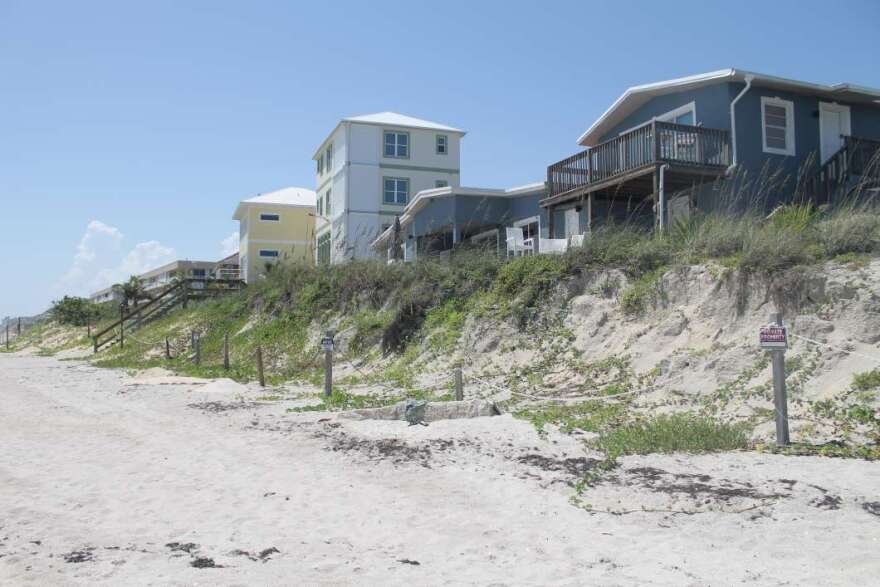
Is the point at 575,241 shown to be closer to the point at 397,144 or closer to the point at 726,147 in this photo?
the point at 726,147

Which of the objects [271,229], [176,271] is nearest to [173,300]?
[271,229]

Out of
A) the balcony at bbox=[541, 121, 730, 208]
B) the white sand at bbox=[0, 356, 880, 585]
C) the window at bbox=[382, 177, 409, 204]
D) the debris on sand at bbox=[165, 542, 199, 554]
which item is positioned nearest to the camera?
the white sand at bbox=[0, 356, 880, 585]

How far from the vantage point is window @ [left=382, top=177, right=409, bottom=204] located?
37.6 meters

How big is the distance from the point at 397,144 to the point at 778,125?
22.8 metres

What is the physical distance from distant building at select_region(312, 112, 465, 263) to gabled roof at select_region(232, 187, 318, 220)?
8.31 m

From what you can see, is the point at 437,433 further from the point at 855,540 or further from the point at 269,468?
the point at 855,540

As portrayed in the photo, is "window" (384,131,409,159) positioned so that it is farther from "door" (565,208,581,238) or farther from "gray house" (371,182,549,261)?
"door" (565,208,581,238)

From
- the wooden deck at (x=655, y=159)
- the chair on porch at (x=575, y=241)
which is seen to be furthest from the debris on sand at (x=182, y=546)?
the wooden deck at (x=655, y=159)

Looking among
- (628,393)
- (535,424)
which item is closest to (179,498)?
(535,424)

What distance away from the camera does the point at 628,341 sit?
523 inches

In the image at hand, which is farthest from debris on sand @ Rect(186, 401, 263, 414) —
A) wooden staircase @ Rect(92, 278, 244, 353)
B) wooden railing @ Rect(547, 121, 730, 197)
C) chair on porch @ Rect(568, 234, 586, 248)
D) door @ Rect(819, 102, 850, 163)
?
wooden staircase @ Rect(92, 278, 244, 353)

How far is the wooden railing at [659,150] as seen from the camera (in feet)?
56.1

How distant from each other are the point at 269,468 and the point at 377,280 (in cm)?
1430

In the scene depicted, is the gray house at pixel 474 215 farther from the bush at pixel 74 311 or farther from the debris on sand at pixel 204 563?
the bush at pixel 74 311
